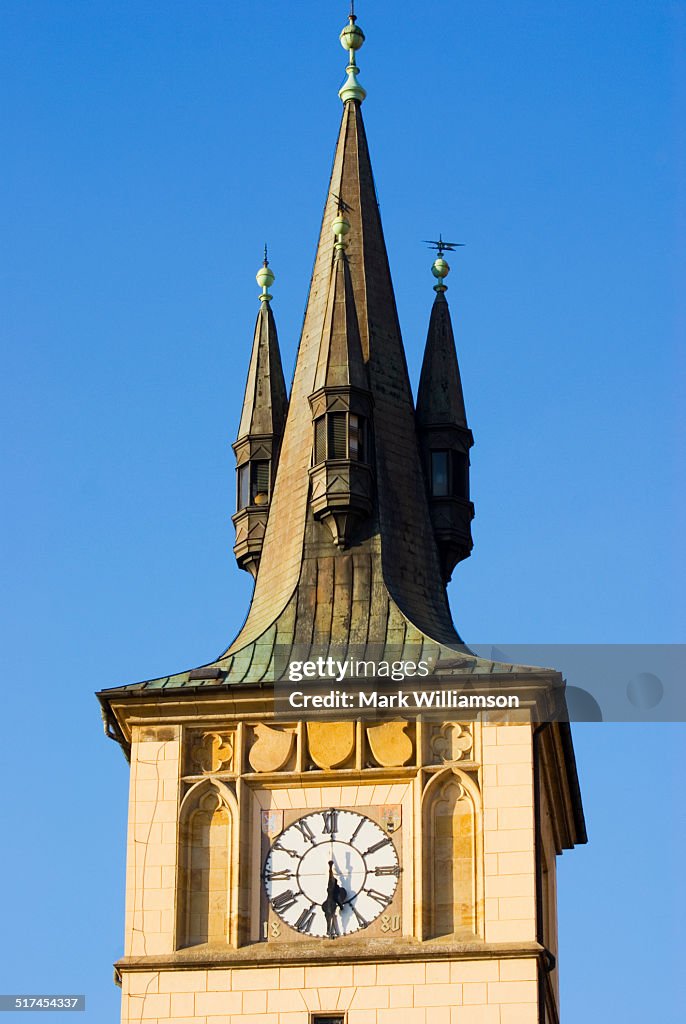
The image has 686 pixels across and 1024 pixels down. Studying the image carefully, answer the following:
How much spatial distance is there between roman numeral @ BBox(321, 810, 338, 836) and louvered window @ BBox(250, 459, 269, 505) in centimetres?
641

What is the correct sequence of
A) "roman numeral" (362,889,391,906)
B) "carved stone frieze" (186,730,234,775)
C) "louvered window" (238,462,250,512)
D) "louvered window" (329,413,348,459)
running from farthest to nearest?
1. "louvered window" (238,462,250,512)
2. "louvered window" (329,413,348,459)
3. "carved stone frieze" (186,730,234,775)
4. "roman numeral" (362,889,391,906)

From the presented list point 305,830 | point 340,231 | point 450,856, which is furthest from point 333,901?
point 340,231

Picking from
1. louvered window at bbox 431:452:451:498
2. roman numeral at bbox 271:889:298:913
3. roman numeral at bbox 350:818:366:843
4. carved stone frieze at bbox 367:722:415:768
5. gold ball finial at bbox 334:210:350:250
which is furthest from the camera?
gold ball finial at bbox 334:210:350:250

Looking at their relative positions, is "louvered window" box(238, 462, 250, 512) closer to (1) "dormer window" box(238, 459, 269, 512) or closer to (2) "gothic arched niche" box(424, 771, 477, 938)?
(1) "dormer window" box(238, 459, 269, 512)

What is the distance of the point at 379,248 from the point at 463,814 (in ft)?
32.4

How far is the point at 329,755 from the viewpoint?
43812 mm

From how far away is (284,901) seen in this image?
141 feet

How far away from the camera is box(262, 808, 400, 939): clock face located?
42906 millimetres

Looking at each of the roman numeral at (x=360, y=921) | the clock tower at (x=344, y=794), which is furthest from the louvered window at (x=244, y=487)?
the roman numeral at (x=360, y=921)

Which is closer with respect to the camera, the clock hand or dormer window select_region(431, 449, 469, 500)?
the clock hand

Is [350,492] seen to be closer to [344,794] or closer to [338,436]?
[338,436]

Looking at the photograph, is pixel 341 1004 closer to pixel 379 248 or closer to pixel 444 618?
pixel 444 618

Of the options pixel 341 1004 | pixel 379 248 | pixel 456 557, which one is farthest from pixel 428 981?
pixel 379 248

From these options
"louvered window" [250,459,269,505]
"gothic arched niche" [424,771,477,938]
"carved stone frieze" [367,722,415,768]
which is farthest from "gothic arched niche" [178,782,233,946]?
"louvered window" [250,459,269,505]
